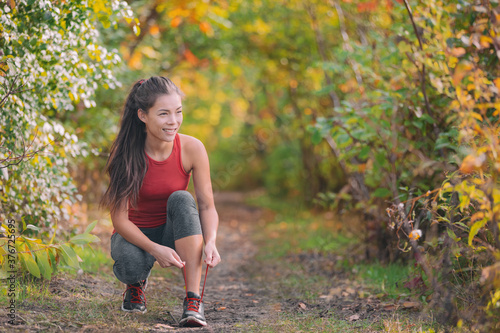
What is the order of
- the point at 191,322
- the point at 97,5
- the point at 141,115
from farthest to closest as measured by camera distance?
the point at 97,5
the point at 141,115
the point at 191,322

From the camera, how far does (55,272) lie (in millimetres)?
2986

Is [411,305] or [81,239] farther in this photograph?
[411,305]

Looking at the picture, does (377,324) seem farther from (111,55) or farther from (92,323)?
(111,55)

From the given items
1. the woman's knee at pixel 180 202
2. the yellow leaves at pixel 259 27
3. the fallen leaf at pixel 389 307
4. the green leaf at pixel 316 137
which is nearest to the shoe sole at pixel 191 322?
the woman's knee at pixel 180 202

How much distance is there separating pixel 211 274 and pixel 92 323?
210 cm

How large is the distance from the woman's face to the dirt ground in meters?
1.05

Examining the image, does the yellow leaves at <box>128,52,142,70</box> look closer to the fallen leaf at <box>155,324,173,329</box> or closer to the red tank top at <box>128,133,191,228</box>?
the red tank top at <box>128,133,191,228</box>

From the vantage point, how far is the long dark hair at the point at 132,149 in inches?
107

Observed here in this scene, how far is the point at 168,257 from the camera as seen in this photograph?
252 cm

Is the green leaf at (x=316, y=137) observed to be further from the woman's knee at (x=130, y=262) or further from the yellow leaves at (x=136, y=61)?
the yellow leaves at (x=136, y=61)

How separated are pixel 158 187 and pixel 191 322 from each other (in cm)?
82

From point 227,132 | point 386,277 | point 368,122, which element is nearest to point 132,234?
point 386,277

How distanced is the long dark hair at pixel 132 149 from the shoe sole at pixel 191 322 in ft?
2.43

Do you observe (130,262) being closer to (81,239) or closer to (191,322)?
(81,239)
